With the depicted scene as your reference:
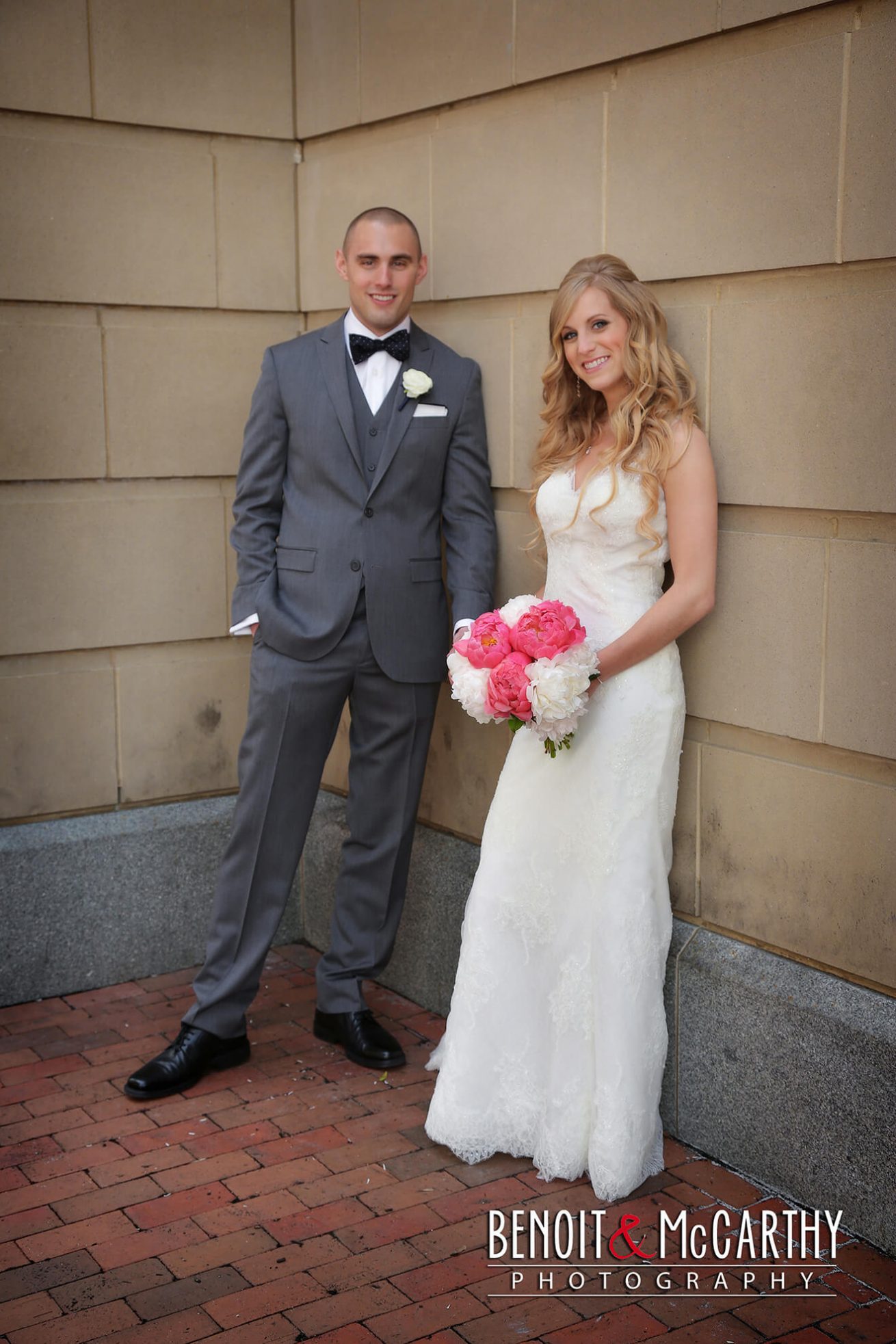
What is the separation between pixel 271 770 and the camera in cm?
A: 432

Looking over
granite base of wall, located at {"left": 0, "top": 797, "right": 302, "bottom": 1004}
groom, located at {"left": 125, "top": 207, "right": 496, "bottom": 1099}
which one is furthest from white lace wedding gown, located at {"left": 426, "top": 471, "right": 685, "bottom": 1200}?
granite base of wall, located at {"left": 0, "top": 797, "right": 302, "bottom": 1004}

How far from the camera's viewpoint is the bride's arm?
349 centimetres

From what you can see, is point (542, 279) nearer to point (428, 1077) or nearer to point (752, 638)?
point (752, 638)

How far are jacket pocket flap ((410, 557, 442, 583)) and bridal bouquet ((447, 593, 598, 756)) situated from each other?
761mm

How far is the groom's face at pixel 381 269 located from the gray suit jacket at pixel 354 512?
134 mm

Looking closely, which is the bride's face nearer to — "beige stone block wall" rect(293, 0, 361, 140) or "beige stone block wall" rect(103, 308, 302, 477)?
"beige stone block wall" rect(293, 0, 361, 140)

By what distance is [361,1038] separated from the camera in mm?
4438

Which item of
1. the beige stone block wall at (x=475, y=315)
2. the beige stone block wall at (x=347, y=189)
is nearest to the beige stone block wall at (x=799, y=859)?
the beige stone block wall at (x=475, y=315)

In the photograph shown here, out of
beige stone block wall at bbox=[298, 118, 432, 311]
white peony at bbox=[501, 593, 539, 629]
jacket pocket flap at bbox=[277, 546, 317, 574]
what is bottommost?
white peony at bbox=[501, 593, 539, 629]

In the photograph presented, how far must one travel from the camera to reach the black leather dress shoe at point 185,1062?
419cm

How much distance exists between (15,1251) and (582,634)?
2.03 meters

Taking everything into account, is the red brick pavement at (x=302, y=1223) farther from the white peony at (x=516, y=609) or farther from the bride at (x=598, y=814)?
the white peony at (x=516, y=609)

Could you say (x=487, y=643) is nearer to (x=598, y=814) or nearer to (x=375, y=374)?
(x=598, y=814)

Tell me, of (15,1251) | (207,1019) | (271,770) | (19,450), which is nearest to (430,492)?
(271,770)
